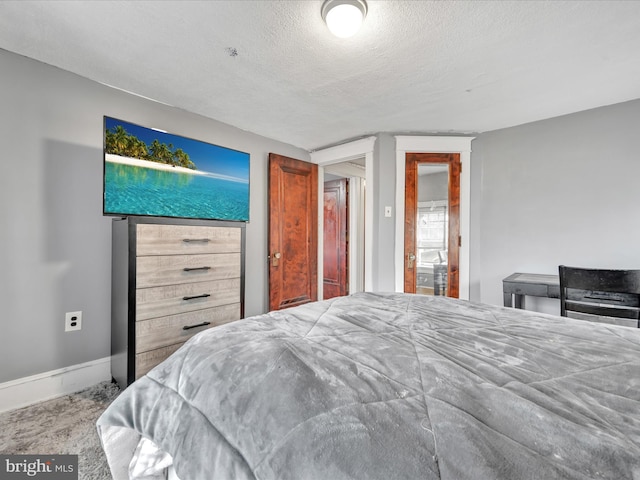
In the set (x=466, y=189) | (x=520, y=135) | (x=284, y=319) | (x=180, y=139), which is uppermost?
(x=520, y=135)

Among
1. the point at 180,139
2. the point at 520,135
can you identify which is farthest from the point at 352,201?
the point at 180,139

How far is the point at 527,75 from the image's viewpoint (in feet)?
6.84

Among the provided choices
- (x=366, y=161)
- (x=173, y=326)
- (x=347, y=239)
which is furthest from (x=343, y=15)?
(x=347, y=239)

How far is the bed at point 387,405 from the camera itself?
48 centimetres

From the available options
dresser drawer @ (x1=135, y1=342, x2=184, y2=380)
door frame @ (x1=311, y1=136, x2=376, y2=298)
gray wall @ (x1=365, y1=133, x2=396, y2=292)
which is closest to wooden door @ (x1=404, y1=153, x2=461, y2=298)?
gray wall @ (x1=365, y1=133, x2=396, y2=292)

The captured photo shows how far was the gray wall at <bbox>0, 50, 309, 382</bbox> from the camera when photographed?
6.09 feet

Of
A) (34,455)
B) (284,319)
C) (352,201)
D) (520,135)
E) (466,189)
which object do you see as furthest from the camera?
(352,201)

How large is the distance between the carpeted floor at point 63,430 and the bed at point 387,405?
0.73 meters

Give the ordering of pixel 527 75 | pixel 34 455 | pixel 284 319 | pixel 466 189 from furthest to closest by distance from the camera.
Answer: pixel 466 189, pixel 527 75, pixel 34 455, pixel 284 319

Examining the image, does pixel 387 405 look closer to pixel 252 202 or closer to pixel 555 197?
pixel 252 202

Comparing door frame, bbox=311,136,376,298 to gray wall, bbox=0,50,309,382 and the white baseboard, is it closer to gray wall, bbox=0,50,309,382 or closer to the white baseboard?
gray wall, bbox=0,50,309,382

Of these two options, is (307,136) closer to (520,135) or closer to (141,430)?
(520,135)

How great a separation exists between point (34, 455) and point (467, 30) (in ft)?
10.4

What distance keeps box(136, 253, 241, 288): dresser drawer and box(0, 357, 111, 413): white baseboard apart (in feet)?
2.83
